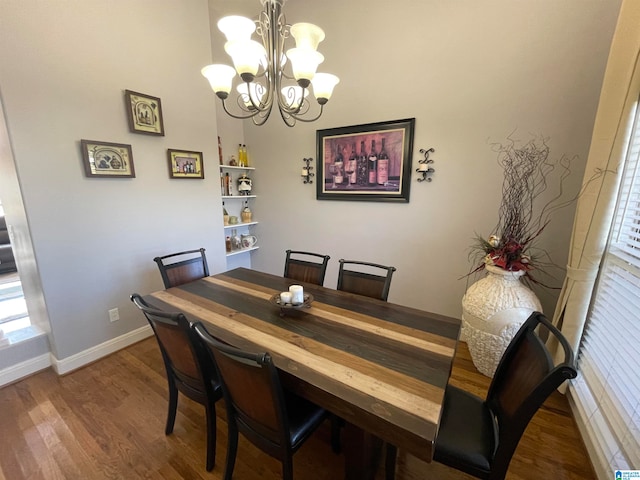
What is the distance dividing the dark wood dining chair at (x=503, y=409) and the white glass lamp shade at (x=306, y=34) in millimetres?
1661

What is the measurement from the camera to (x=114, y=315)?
2354 mm

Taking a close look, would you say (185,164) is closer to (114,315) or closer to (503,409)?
(114,315)

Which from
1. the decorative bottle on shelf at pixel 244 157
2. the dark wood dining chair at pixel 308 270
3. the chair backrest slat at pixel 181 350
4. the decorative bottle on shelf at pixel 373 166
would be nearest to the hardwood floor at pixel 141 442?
the chair backrest slat at pixel 181 350

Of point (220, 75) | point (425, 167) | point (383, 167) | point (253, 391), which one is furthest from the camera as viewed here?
point (383, 167)

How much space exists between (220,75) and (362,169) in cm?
166

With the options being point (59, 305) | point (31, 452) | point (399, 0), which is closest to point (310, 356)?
point (31, 452)

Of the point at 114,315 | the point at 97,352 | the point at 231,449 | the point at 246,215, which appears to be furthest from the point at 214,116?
the point at 231,449

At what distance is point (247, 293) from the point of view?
1.81 meters

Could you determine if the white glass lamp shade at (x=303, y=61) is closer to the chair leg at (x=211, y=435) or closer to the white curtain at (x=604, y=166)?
the white curtain at (x=604, y=166)

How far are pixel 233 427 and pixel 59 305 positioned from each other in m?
1.84

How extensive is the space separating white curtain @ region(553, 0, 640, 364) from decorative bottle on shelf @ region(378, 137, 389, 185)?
144cm

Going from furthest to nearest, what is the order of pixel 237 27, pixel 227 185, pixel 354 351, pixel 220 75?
pixel 227 185 < pixel 220 75 < pixel 237 27 < pixel 354 351

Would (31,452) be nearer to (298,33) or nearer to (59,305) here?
(59,305)

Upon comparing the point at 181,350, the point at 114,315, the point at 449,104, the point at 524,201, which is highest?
the point at 449,104
